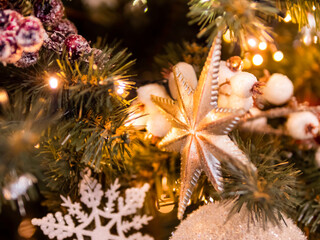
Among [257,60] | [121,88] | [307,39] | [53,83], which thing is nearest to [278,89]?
[257,60]

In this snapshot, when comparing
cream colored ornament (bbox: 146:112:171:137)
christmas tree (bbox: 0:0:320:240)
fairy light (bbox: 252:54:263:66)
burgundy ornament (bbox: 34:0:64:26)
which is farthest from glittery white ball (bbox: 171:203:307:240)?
burgundy ornament (bbox: 34:0:64:26)

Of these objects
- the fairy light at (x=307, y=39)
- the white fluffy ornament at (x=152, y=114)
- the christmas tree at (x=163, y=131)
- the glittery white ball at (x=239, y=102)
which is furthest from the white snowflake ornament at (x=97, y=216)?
the fairy light at (x=307, y=39)

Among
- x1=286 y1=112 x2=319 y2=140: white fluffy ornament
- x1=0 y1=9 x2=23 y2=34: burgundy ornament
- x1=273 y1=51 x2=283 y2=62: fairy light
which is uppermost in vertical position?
x1=273 y1=51 x2=283 y2=62: fairy light

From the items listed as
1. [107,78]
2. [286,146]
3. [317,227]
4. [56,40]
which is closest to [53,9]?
[56,40]

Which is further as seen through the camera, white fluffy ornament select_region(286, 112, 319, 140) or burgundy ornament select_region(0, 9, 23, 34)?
white fluffy ornament select_region(286, 112, 319, 140)

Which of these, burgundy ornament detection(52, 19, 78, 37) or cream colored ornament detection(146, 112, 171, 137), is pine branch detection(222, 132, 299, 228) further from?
burgundy ornament detection(52, 19, 78, 37)

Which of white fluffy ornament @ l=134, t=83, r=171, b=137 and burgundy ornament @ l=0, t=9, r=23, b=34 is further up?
burgundy ornament @ l=0, t=9, r=23, b=34

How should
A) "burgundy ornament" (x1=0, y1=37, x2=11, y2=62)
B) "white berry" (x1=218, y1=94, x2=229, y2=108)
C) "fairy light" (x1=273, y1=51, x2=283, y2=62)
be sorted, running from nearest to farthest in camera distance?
"burgundy ornament" (x1=0, y1=37, x2=11, y2=62) < "white berry" (x1=218, y1=94, x2=229, y2=108) < "fairy light" (x1=273, y1=51, x2=283, y2=62)

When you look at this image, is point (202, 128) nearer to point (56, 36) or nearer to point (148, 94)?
point (148, 94)
